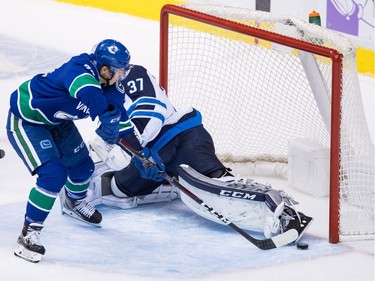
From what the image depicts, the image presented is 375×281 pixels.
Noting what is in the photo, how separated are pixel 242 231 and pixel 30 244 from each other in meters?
0.74

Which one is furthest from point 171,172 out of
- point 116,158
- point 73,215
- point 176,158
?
point 73,215

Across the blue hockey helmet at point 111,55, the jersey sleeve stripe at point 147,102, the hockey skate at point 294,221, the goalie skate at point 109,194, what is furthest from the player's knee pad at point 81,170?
the hockey skate at point 294,221

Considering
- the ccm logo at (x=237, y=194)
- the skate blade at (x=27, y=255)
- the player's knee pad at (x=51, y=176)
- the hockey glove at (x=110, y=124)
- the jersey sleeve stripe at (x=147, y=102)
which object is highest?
the hockey glove at (x=110, y=124)

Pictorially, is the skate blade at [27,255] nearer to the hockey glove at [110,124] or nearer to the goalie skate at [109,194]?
the hockey glove at [110,124]

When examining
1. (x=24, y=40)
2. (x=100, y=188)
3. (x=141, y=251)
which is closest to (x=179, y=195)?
(x=100, y=188)

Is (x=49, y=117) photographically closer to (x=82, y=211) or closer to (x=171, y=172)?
(x=82, y=211)

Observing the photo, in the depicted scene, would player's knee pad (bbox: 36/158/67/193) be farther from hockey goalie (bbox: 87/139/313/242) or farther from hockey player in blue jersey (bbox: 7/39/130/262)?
hockey goalie (bbox: 87/139/313/242)

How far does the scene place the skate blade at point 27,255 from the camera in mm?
3777

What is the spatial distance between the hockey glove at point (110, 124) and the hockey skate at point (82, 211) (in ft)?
1.43

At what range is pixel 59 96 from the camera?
3811 mm

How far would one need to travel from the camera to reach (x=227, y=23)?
174 inches

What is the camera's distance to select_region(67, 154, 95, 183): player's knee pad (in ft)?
13.4

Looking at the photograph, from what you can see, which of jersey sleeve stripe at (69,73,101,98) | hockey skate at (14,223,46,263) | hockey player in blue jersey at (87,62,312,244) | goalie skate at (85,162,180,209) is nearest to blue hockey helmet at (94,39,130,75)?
jersey sleeve stripe at (69,73,101,98)

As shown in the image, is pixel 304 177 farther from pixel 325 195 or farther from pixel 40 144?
pixel 40 144
